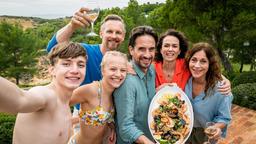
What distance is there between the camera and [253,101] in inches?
288

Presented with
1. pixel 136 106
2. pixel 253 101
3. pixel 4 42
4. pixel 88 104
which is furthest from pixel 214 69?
pixel 4 42

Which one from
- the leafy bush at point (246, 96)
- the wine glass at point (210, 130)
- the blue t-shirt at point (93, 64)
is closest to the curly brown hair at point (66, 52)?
the blue t-shirt at point (93, 64)

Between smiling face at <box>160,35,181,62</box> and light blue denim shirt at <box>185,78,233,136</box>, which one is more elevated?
smiling face at <box>160,35,181,62</box>

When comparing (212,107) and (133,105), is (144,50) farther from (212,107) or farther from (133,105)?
(212,107)

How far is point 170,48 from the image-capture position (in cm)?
251

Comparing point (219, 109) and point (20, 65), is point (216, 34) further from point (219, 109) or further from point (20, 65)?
point (20, 65)

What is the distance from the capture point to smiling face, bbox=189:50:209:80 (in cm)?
244

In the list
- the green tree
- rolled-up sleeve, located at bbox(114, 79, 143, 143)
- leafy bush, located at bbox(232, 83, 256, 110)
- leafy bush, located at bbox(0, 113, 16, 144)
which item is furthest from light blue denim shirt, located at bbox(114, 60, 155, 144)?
the green tree

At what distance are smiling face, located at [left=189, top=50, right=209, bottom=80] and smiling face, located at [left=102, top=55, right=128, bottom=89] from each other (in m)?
0.56

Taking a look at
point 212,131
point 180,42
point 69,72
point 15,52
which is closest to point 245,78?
point 180,42

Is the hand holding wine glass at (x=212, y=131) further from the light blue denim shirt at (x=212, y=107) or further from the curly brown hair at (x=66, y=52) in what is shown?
the curly brown hair at (x=66, y=52)

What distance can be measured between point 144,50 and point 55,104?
2.50 ft

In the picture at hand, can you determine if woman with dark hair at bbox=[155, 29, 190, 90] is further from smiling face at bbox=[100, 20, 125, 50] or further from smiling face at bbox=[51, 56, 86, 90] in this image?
smiling face at bbox=[51, 56, 86, 90]

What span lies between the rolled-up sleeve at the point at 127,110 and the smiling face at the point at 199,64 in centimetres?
53
